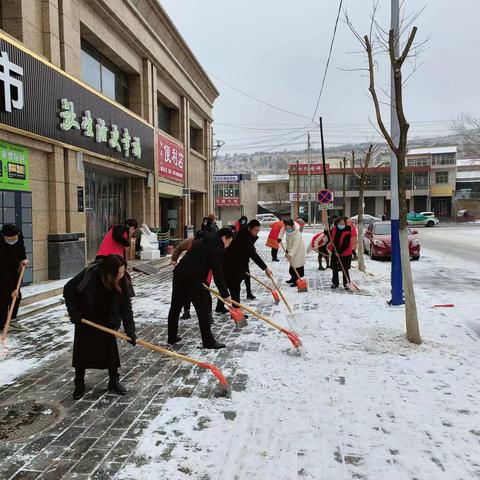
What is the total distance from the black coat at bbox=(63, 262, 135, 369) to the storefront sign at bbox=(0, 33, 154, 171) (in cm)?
524

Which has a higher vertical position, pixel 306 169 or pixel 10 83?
pixel 306 169

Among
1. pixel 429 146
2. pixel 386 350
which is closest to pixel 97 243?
pixel 386 350

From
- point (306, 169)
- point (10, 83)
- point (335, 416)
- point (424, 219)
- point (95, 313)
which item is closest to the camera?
point (335, 416)

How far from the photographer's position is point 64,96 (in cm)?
930

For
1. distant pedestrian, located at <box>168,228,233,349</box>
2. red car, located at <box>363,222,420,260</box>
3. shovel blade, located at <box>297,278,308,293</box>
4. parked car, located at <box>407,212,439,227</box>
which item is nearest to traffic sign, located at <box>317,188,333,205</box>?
red car, located at <box>363,222,420,260</box>

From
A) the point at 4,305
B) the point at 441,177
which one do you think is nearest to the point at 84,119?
the point at 4,305

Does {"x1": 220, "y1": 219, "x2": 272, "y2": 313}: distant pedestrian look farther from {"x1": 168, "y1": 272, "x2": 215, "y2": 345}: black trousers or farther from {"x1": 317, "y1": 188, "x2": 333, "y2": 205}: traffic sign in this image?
{"x1": 317, "y1": 188, "x2": 333, "y2": 205}: traffic sign

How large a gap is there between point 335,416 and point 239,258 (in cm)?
373

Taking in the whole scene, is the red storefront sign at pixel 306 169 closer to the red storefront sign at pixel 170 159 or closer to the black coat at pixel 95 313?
the red storefront sign at pixel 170 159

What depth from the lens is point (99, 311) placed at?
3.75 metres

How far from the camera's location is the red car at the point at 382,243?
46.1 ft

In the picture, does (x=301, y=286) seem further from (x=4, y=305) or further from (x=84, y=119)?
(x=84, y=119)

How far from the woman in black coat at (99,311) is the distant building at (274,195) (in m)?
55.8

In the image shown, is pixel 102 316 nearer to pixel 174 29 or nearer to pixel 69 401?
pixel 69 401
